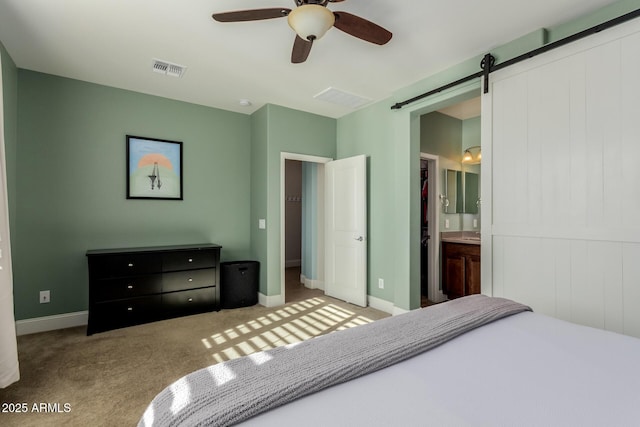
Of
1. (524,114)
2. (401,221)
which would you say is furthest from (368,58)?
(401,221)

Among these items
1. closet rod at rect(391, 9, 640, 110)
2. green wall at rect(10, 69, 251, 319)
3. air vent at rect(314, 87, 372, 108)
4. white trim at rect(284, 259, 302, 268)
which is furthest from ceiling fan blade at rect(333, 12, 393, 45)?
white trim at rect(284, 259, 302, 268)

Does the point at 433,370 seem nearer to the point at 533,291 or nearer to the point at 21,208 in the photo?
the point at 533,291

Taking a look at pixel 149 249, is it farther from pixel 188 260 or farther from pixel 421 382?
pixel 421 382

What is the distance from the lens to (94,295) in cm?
310

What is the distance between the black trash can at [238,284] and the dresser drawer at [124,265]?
78cm

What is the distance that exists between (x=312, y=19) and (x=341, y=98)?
213 centimetres

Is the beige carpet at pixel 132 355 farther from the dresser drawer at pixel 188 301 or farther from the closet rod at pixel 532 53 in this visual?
the closet rod at pixel 532 53

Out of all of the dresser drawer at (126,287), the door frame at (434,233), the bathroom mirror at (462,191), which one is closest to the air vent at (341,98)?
the door frame at (434,233)

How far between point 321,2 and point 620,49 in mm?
1979

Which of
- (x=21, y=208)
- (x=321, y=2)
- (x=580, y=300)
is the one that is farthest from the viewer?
(x=21, y=208)

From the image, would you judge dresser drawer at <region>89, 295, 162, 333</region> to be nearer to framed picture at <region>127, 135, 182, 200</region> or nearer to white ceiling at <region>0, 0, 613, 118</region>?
framed picture at <region>127, 135, 182, 200</region>

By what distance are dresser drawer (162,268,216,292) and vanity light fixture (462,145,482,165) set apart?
12.2 feet

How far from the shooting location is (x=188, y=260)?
3.59 meters

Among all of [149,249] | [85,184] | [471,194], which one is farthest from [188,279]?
[471,194]
